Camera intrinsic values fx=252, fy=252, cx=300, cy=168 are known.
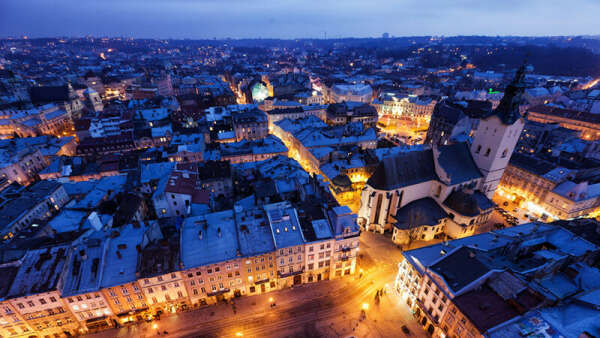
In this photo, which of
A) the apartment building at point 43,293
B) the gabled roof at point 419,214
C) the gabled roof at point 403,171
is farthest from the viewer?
the gabled roof at point 419,214

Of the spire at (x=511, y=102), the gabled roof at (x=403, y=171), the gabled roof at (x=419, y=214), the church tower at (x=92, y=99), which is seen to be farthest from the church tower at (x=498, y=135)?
the church tower at (x=92, y=99)

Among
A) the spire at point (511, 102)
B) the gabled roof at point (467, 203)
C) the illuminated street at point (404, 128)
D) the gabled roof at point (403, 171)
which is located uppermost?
the spire at point (511, 102)

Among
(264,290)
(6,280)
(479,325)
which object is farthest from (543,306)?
(6,280)

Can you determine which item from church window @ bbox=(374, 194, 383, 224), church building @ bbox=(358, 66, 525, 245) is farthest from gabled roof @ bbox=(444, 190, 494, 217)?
church window @ bbox=(374, 194, 383, 224)

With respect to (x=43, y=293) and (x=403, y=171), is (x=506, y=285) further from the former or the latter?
(x=43, y=293)

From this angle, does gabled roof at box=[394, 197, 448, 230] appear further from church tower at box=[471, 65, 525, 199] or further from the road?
church tower at box=[471, 65, 525, 199]

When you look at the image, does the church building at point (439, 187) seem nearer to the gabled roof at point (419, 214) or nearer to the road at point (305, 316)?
the gabled roof at point (419, 214)

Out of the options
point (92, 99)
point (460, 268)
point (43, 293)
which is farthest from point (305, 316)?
point (92, 99)
